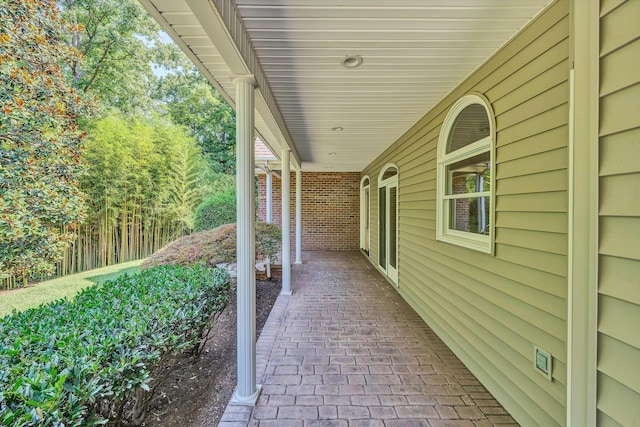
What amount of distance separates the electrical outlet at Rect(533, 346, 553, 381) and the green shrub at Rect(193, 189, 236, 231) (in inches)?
311

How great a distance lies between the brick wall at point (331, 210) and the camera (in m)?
9.21

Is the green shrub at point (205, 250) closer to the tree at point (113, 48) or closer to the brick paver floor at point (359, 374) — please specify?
the brick paver floor at point (359, 374)

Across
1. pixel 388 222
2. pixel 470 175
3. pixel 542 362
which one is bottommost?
pixel 542 362

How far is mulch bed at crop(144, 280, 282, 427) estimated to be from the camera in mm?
→ 1812

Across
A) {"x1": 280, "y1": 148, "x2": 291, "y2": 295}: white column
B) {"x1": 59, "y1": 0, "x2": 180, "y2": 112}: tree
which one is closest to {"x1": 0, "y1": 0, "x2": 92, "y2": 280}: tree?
{"x1": 280, "y1": 148, "x2": 291, "y2": 295}: white column

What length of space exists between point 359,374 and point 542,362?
1.35 m

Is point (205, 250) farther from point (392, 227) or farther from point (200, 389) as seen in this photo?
point (392, 227)

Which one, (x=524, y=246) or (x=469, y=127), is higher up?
(x=469, y=127)

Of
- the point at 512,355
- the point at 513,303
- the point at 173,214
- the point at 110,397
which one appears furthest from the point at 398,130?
the point at 173,214

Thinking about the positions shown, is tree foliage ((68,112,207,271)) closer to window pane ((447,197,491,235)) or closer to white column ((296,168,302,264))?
white column ((296,168,302,264))

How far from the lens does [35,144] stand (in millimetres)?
3627

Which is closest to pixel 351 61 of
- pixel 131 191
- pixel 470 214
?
pixel 470 214

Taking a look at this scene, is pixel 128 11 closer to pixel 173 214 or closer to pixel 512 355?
pixel 173 214

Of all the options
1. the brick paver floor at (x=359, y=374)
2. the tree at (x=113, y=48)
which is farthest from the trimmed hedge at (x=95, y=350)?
the tree at (x=113, y=48)
